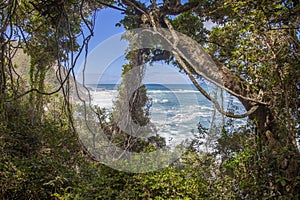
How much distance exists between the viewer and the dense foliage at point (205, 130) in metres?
1.50

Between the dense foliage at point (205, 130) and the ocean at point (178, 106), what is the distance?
0.15 m

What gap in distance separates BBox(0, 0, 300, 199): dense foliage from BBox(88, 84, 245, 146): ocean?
0.15 meters

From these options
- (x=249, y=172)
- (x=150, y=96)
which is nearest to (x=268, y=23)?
(x=249, y=172)

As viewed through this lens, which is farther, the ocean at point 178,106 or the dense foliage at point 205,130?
the ocean at point 178,106

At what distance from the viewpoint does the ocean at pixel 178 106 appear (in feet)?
7.49

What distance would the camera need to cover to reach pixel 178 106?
2.48 meters

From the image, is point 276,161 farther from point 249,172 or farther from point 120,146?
point 120,146

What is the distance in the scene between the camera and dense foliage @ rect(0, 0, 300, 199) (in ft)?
4.93

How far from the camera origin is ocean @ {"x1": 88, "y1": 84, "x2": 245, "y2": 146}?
2283 millimetres

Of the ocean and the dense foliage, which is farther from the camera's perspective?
the ocean

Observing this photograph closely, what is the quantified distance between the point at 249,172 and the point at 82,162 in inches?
58.2

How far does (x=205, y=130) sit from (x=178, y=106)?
37cm

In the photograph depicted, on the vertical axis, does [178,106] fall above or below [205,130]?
above

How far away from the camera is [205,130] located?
8.13 feet
